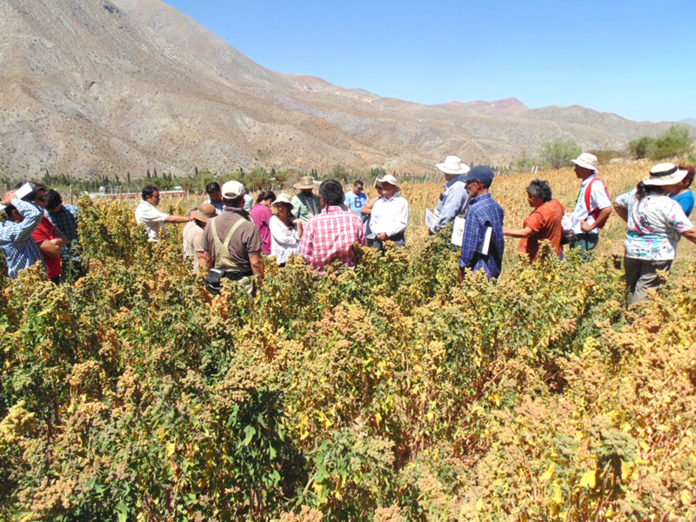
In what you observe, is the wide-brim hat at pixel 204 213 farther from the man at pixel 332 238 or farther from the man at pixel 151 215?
the man at pixel 332 238

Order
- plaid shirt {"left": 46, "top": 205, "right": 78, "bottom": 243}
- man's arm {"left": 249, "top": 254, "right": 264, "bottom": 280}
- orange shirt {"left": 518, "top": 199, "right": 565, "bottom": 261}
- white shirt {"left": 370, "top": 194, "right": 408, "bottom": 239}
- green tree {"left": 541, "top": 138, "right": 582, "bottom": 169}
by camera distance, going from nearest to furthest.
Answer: man's arm {"left": 249, "top": 254, "right": 264, "bottom": 280} < orange shirt {"left": 518, "top": 199, "right": 565, "bottom": 261} < white shirt {"left": 370, "top": 194, "right": 408, "bottom": 239} < plaid shirt {"left": 46, "top": 205, "right": 78, "bottom": 243} < green tree {"left": 541, "top": 138, "right": 582, "bottom": 169}

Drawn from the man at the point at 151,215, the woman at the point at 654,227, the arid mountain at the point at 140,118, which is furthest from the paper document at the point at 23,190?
the arid mountain at the point at 140,118

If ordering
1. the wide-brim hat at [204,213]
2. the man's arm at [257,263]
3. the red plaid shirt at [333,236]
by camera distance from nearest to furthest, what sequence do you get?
the man's arm at [257,263], the red plaid shirt at [333,236], the wide-brim hat at [204,213]

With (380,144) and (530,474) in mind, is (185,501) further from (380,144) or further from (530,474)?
(380,144)

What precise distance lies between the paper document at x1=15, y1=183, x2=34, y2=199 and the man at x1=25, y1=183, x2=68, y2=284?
0.04m

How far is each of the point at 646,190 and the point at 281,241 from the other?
3.48m

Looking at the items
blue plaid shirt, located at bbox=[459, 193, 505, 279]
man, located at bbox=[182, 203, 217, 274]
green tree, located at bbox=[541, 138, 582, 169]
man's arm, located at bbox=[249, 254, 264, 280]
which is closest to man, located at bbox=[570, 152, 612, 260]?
blue plaid shirt, located at bbox=[459, 193, 505, 279]

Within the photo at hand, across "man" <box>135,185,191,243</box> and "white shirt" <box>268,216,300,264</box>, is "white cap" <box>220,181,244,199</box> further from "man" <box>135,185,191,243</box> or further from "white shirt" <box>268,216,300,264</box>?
"man" <box>135,185,191,243</box>

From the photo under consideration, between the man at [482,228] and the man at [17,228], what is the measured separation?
3.87 metres

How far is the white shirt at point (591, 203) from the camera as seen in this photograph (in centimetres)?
466

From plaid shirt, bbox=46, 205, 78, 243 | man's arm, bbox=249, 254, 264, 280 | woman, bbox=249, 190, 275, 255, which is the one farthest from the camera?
plaid shirt, bbox=46, 205, 78, 243

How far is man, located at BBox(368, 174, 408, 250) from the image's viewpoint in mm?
5327

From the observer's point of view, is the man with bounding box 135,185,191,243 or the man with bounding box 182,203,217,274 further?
the man with bounding box 135,185,191,243

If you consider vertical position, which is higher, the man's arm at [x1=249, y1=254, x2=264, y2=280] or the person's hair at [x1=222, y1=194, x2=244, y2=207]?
the person's hair at [x1=222, y1=194, x2=244, y2=207]
